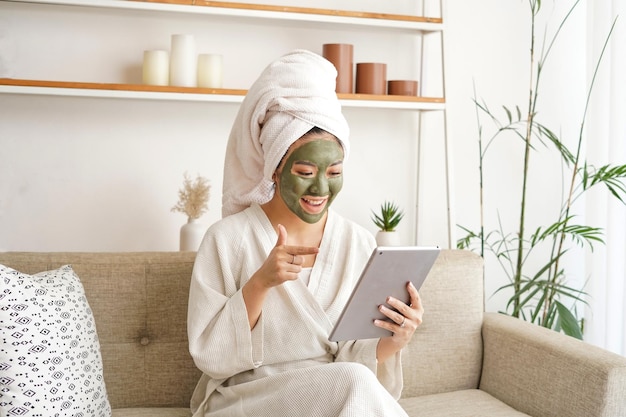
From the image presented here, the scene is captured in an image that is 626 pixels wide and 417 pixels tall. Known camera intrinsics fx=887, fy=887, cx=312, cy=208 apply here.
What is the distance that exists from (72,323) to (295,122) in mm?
721

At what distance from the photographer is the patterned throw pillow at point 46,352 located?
198 cm

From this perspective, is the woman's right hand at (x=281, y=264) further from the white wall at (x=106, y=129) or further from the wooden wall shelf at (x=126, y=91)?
the white wall at (x=106, y=129)

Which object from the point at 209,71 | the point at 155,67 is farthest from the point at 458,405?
the point at 155,67

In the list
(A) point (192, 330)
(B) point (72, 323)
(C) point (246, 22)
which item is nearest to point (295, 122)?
(A) point (192, 330)

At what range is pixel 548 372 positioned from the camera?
243 cm

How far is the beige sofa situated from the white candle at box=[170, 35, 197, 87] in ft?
2.23

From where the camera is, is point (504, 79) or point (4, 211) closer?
point (4, 211)

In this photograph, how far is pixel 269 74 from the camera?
219cm

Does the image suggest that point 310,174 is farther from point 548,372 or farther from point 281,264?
point 548,372

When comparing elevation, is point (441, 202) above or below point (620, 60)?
below

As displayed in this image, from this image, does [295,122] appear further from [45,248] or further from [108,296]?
[45,248]

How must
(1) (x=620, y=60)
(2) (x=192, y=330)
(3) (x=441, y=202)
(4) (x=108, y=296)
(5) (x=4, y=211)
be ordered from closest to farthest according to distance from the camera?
(2) (x=192, y=330) → (4) (x=108, y=296) → (5) (x=4, y=211) → (1) (x=620, y=60) → (3) (x=441, y=202)

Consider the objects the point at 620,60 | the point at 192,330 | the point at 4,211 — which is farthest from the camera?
the point at 620,60

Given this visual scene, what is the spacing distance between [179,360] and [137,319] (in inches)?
6.4
